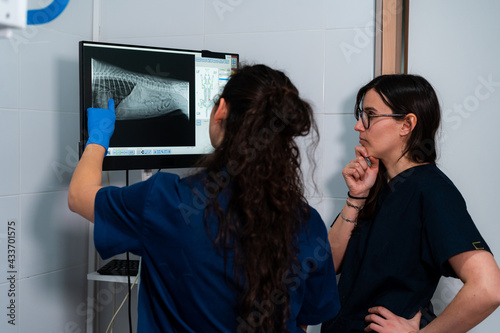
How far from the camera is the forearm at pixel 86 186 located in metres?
1.08

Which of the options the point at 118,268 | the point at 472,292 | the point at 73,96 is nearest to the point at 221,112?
the point at 472,292

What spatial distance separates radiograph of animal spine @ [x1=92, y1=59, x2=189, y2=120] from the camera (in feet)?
4.99

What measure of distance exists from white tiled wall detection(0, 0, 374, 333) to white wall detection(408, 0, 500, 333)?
0.29m

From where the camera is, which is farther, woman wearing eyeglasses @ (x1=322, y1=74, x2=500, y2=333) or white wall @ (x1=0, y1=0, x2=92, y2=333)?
white wall @ (x1=0, y1=0, x2=92, y2=333)

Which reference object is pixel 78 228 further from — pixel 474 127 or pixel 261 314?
pixel 474 127

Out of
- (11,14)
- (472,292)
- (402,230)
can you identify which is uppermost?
(11,14)

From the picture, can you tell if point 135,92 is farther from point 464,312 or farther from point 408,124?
point 464,312

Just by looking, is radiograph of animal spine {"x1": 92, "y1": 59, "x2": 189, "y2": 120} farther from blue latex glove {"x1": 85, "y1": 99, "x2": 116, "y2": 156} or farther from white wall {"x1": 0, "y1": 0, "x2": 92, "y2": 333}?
white wall {"x1": 0, "y1": 0, "x2": 92, "y2": 333}

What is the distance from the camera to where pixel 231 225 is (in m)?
0.97

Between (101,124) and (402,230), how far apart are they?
942mm

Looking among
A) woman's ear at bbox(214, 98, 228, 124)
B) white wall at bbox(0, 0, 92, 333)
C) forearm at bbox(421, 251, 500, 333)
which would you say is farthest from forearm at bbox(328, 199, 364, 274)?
white wall at bbox(0, 0, 92, 333)

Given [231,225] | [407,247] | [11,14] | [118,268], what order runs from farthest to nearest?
[118,268], [407,247], [231,225], [11,14]

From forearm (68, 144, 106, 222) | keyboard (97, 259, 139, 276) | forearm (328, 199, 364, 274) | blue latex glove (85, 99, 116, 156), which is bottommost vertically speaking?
keyboard (97, 259, 139, 276)

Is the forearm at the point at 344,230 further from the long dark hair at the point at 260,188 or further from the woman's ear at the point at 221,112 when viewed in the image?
the woman's ear at the point at 221,112
